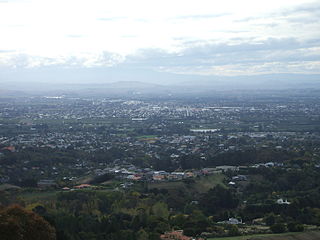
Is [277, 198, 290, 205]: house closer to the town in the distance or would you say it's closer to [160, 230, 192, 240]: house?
the town in the distance

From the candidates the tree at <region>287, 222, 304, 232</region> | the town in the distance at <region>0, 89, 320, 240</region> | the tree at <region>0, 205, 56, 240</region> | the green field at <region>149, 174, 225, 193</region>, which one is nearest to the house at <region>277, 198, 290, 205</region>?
the town in the distance at <region>0, 89, 320, 240</region>

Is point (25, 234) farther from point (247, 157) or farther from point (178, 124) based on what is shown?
point (178, 124)

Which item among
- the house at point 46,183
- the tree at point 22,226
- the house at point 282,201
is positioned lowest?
the house at point 46,183

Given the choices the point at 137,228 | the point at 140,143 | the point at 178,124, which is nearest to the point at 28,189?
the point at 137,228

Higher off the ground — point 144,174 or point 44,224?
point 44,224

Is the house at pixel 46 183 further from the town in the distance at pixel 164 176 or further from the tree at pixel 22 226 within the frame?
the tree at pixel 22 226

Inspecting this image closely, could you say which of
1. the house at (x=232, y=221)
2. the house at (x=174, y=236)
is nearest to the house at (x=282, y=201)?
the house at (x=232, y=221)
